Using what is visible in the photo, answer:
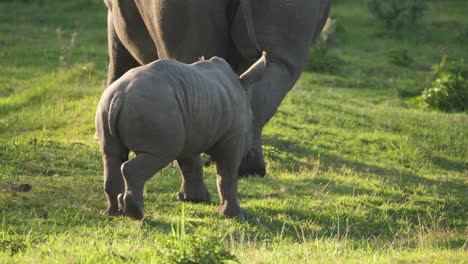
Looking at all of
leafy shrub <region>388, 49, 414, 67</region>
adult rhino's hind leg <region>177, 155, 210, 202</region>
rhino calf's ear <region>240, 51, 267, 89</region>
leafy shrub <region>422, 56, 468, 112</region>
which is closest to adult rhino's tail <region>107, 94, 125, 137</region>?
adult rhino's hind leg <region>177, 155, 210, 202</region>

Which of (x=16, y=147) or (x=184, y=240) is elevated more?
(x=184, y=240)

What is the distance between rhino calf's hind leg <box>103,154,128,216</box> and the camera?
643 centimetres

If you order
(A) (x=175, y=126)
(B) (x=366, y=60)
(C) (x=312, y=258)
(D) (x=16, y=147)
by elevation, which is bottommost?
(B) (x=366, y=60)

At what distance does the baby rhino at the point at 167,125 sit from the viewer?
621 centimetres

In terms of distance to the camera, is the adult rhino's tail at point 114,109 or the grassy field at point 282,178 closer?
the grassy field at point 282,178

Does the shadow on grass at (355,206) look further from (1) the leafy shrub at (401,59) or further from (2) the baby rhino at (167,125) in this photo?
(1) the leafy shrub at (401,59)

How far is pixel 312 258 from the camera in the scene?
5766mm

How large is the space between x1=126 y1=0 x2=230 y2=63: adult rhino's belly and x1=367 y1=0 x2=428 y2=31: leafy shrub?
39.4ft

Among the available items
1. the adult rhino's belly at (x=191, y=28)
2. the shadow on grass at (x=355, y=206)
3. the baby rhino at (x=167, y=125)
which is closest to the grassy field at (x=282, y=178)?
the shadow on grass at (x=355, y=206)

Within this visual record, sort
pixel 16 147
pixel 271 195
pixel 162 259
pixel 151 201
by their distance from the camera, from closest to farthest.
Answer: pixel 162 259 → pixel 151 201 → pixel 271 195 → pixel 16 147

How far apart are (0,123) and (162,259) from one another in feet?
21.7

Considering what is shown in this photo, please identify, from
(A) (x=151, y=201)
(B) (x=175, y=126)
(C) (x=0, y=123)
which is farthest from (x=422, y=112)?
(B) (x=175, y=126)

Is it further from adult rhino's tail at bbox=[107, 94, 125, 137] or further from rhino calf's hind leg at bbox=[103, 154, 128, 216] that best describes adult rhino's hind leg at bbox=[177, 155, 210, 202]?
adult rhino's tail at bbox=[107, 94, 125, 137]

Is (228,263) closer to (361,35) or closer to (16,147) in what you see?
(16,147)
